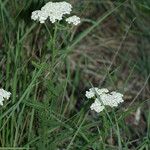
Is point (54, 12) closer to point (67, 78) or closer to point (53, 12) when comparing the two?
point (53, 12)

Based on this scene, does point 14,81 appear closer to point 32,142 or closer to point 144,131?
point 32,142

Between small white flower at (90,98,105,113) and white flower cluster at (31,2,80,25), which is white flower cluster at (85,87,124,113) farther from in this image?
white flower cluster at (31,2,80,25)

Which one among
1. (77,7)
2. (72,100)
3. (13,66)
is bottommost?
(72,100)

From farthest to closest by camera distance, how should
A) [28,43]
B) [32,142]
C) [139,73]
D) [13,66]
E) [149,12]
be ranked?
1. [149,12]
2. [139,73]
3. [28,43]
4. [13,66]
5. [32,142]

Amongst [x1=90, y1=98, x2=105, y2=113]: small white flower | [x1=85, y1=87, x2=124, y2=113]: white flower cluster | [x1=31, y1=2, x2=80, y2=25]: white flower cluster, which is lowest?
[x1=90, y1=98, x2=105, y2=113]: small white flower

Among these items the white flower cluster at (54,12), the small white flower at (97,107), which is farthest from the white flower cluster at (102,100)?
the white flower cluster at (54,12)

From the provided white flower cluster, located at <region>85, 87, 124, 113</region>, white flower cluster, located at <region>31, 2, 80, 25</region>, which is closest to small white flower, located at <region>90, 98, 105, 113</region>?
white flower cluster, located at <region>85, 87, 124, 113</region>

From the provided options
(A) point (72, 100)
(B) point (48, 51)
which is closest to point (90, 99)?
(B) point (48, 51)

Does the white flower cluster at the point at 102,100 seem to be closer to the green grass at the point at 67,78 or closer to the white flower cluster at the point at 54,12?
the green grass at the point at 67,78
